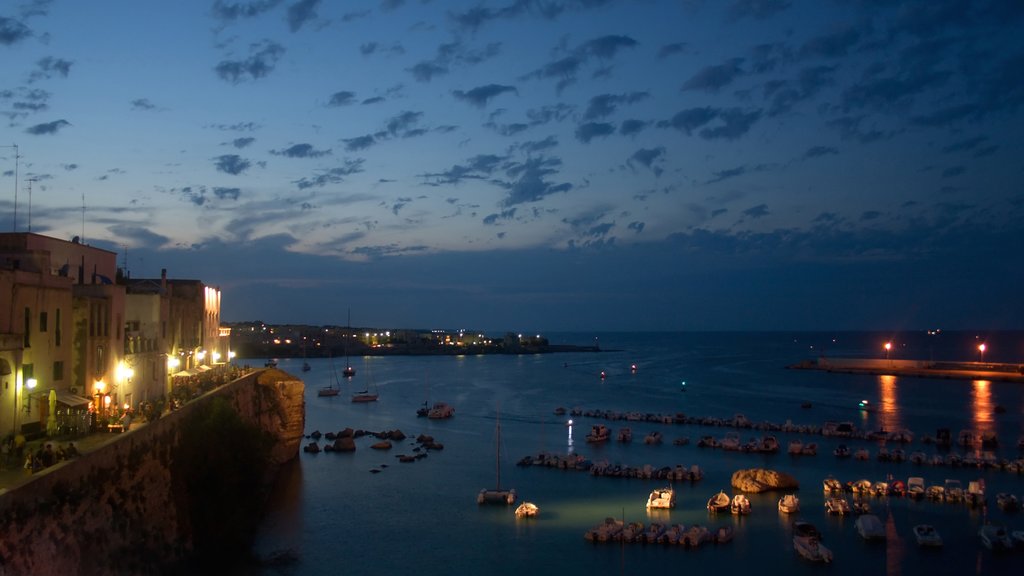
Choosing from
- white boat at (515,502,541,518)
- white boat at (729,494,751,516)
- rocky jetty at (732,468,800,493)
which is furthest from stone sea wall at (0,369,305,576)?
rocky jetty at (732,468,800,493)

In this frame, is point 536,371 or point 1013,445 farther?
point 536,371

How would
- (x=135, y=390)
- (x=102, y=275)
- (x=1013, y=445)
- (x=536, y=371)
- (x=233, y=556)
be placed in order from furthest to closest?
(x=536, y=371) → (x=1013, y=445) → (x=102, y=275) → (x=135, y=390) → (x=233, y=556)

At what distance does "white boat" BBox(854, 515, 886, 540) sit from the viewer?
27562mm

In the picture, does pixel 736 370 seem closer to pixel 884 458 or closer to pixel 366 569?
pixel 884 458

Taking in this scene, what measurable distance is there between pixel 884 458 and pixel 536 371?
80.8m

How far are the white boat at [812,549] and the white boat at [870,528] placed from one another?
2.18m

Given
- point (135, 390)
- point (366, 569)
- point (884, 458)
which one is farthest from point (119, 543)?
point (884, 458)

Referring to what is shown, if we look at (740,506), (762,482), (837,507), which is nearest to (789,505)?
(837,507)

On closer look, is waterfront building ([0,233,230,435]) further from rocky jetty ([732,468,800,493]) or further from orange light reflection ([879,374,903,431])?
orange light reflection ([879,374,903,431])

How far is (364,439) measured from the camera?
163 ft

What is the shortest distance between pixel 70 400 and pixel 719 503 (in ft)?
74.4

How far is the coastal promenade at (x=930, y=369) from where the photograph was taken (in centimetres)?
9675

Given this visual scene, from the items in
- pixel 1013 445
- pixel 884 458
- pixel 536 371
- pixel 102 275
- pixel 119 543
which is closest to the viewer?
pixel 119 543

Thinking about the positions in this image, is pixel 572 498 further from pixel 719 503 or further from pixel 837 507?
pixel 837 507
